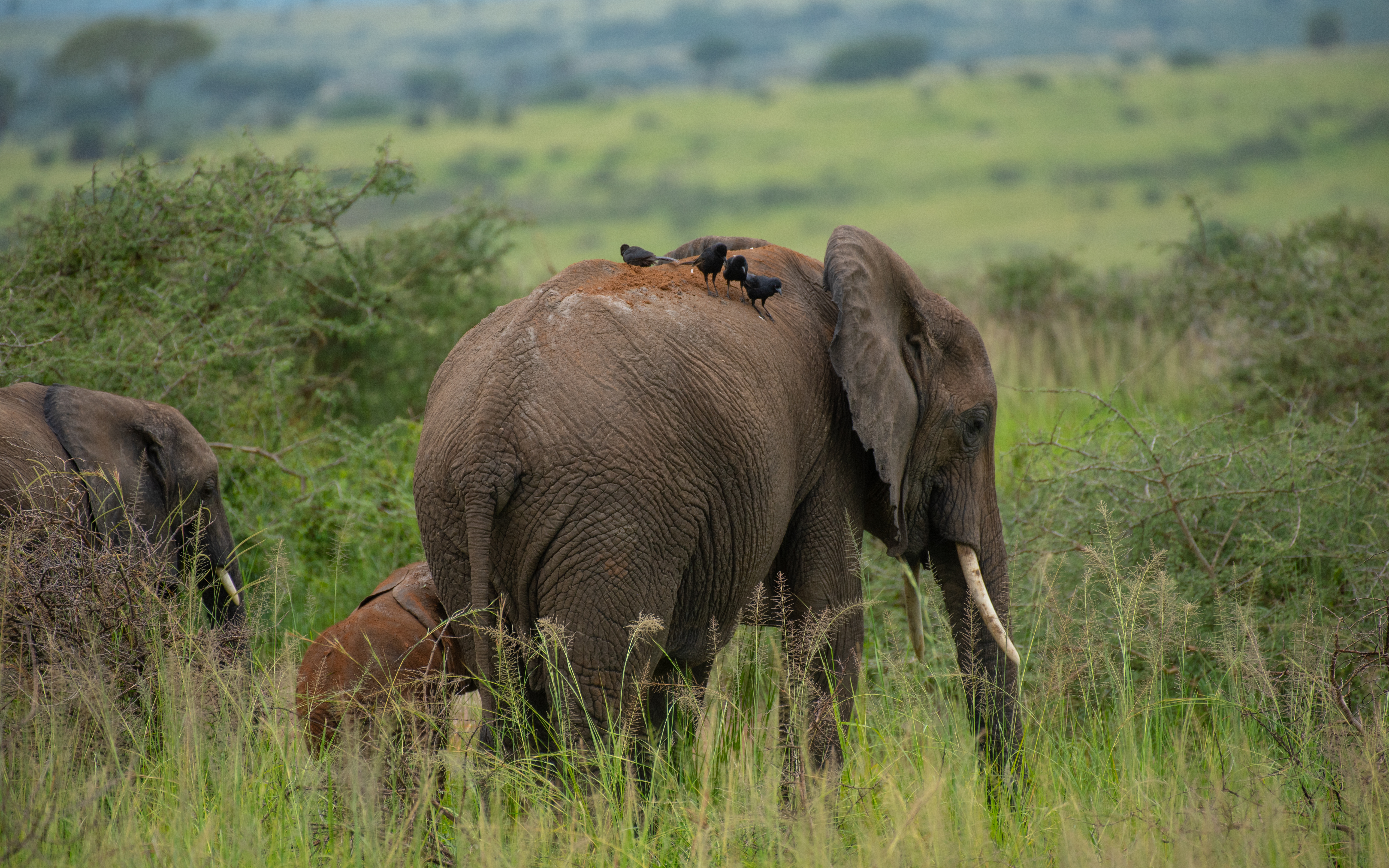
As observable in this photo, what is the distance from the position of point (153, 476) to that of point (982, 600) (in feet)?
13.2

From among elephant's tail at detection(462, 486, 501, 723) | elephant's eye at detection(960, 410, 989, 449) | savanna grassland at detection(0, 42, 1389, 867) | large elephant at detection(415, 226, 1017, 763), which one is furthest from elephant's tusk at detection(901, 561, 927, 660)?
elephant's tail at detection(462, 486, 501, 723)

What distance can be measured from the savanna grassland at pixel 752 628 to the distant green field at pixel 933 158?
29539 millimetres

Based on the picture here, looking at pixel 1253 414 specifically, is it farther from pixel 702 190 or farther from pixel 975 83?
pixel 975 83

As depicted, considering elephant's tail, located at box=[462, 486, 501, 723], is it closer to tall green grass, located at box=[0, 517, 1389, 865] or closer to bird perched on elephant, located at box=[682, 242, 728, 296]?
tall green grass, located at box=[0, 517, 1389, 865]

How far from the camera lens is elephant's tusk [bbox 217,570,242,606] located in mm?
5805

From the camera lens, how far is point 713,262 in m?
4.55

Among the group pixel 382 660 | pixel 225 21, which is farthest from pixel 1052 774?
pixel 225 21

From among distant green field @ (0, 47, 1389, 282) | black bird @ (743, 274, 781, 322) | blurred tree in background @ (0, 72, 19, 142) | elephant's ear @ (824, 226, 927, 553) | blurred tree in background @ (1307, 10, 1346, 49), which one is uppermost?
blurred tree in background @ (1307, 10, 1346, 49)

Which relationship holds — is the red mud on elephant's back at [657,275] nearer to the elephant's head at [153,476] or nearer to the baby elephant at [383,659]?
the baby elephant at [383,659]

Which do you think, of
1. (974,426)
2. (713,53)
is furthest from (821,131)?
(974,426)

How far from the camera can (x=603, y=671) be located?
12.9 ft

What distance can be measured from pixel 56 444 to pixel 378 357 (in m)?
5.65

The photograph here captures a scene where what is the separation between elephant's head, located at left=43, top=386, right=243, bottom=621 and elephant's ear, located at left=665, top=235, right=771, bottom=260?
2.34 m

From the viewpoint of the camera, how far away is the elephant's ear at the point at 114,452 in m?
5.44
